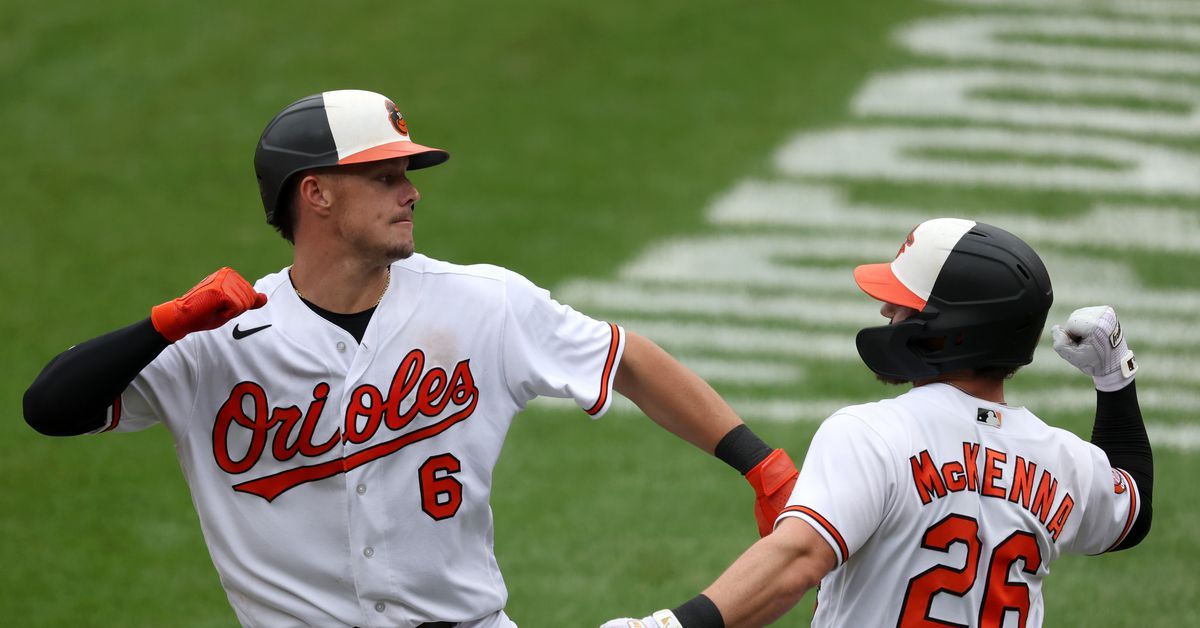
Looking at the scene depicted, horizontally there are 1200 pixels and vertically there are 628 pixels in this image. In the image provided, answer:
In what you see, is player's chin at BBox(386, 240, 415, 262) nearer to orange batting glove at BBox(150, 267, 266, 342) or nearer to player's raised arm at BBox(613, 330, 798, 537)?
orange batting glove at BBox(150, 267, 266, 342)

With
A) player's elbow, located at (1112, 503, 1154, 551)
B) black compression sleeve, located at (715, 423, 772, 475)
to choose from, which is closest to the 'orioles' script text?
black compression sleeve, located at (715, 423, 772, 475)

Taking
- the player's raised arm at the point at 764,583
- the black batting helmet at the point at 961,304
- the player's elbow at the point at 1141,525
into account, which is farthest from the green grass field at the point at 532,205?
the player's raised arm at the point at 764,583

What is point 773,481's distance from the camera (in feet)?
13.2

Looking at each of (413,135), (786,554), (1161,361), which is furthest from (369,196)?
(413,135)

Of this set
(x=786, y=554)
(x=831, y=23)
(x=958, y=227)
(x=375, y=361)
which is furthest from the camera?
(x=831, y=23)

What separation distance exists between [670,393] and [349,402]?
0.91 metres

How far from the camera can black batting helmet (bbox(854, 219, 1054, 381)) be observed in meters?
3.29

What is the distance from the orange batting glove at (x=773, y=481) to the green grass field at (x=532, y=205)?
205cm

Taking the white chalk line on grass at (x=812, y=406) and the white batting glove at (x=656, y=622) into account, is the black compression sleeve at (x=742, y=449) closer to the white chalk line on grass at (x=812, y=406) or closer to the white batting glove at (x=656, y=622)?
the white batting glove at (x=656, y=622)

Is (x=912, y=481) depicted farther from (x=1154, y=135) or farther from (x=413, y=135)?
(x=1154, y=135)

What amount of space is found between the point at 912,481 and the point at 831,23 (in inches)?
392

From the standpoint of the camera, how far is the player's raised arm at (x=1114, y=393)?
360cm

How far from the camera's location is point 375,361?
3.71 metres

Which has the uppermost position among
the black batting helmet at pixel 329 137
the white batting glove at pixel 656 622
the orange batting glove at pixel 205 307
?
the black batting helmet at pixel 329 137
